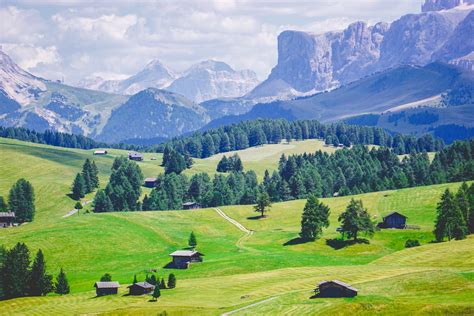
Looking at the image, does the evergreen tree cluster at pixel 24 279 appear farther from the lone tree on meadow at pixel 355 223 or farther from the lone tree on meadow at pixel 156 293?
the lone tree on meadow at pixel 355 223

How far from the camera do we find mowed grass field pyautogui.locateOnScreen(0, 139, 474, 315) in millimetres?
90062

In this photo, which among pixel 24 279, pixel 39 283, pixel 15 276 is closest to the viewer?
pixel 15 276

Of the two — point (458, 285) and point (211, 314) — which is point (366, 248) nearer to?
point (458, 285)

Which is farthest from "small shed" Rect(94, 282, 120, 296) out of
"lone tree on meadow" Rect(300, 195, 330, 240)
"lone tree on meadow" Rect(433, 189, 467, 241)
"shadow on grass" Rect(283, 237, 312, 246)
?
"lone tree on meadow" Rect(433, 189, 467, 241)

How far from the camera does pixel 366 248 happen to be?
13688cm

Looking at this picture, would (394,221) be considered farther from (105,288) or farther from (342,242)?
(105,288)

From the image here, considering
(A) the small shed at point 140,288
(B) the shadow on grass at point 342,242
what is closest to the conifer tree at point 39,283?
(A) the small shed at point 140,288

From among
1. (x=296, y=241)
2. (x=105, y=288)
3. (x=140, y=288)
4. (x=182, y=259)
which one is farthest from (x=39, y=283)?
(x=296, y=241)

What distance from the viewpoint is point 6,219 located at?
190000mm

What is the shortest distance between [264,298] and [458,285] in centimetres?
2575

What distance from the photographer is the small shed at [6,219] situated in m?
188

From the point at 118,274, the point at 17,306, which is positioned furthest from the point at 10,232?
the point at 17,306

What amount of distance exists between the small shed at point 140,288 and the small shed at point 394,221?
68073 millimetres

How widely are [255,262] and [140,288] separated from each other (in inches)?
1018
